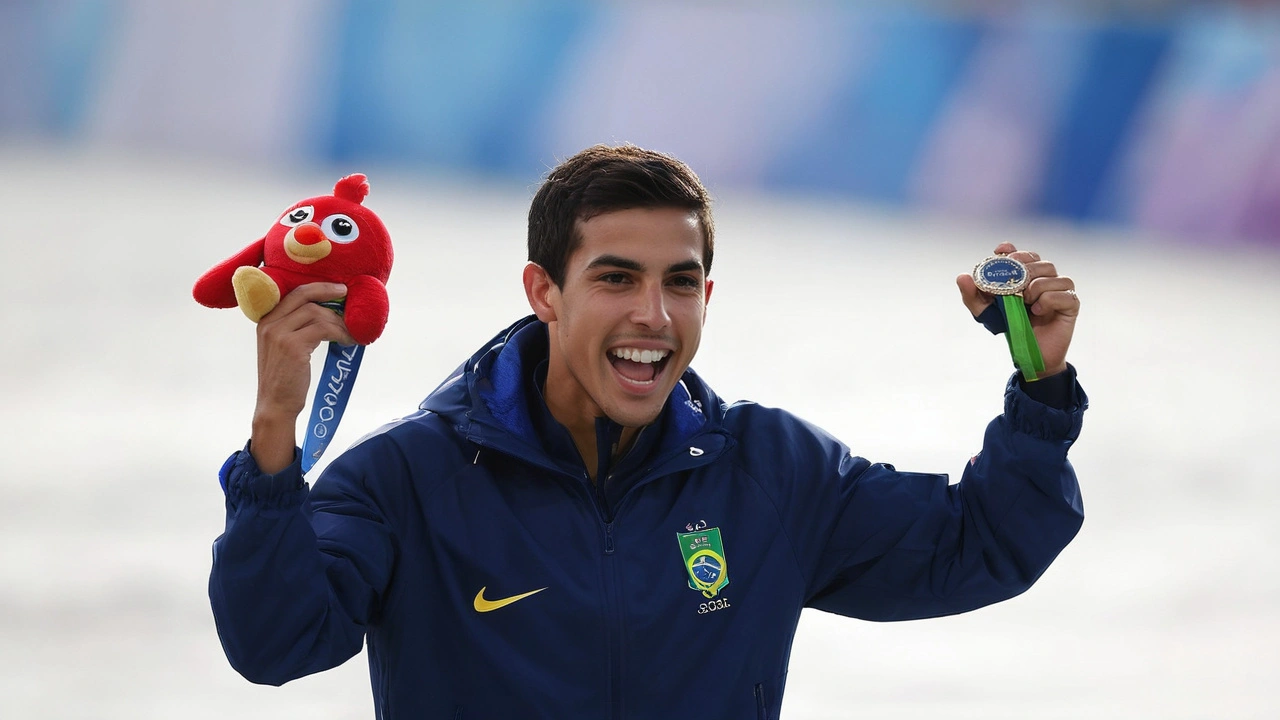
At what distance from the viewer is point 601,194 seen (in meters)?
2.21

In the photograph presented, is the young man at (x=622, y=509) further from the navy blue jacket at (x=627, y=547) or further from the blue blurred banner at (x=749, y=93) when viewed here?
the blue blurred banner at (x=749, y=93)

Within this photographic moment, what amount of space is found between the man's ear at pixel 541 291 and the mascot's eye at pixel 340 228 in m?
0.33

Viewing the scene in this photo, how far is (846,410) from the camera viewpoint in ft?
19.2

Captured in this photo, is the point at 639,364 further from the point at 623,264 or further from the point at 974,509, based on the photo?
the point at 974,509

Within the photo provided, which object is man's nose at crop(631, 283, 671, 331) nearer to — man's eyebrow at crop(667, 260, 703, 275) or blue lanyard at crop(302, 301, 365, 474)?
man's eyebrow at crop(667, 260, 703, 275)

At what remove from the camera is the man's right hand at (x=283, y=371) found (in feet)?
6.00

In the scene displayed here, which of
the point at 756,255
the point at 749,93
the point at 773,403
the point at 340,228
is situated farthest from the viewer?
the point at 749,93

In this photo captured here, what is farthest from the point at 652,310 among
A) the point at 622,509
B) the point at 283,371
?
the point at 283,371

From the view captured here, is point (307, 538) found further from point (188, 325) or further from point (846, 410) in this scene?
point (188, 325)

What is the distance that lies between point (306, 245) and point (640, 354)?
1.72 ft

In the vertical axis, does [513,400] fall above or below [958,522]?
above

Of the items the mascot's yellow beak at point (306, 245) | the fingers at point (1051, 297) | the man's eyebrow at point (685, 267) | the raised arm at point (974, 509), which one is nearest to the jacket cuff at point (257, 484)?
the mascot's yellow beak at point (306, 245)

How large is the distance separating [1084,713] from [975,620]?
668mm

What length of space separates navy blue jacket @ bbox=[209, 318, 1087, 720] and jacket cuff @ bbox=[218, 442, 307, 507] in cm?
3
